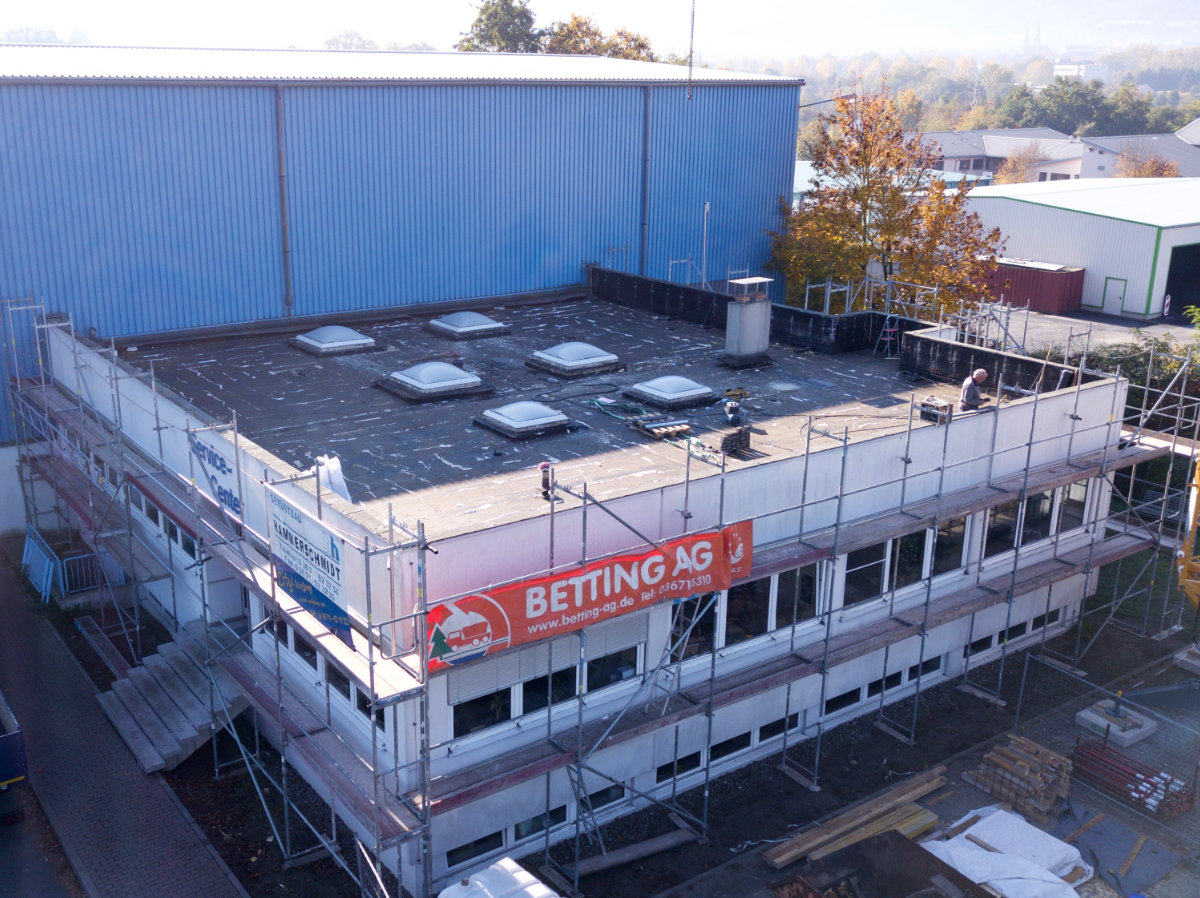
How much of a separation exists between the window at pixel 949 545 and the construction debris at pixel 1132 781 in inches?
150

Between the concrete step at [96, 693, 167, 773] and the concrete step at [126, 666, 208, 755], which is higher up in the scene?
the concrete step at [126, 666, 208, 755]

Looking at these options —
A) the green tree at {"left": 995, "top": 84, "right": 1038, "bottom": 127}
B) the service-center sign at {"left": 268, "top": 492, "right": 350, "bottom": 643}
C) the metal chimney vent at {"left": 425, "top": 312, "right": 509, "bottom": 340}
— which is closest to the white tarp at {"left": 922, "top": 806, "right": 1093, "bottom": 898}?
the service-center sign at {"left": 268, "top": 492, "right": 350, "bottom": 643}

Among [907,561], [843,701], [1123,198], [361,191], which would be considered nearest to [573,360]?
[361,191]

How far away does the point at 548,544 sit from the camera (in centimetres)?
1492

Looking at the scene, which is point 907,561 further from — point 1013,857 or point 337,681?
point 337,681

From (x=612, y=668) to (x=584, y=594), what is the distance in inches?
100

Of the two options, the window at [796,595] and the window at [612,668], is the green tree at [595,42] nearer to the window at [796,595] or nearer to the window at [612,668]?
the window at [796,595]

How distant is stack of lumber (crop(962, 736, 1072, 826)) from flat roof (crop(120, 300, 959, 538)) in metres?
5.96

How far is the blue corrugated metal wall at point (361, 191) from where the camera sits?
24234mm

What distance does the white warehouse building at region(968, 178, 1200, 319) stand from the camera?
4609 centimetres

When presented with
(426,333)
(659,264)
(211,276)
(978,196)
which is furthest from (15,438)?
(978,196)

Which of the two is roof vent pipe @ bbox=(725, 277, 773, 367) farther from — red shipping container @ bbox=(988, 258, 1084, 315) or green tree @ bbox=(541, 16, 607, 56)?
green tree @ bbox=(541, 16, 607, 56)

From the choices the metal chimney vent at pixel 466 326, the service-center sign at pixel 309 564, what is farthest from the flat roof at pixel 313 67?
the service-center sign at pixel 309 564

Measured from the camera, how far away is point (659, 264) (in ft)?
111
